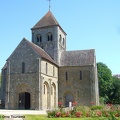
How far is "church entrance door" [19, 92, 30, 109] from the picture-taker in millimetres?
35938

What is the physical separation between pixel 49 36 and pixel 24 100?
45.9 ft

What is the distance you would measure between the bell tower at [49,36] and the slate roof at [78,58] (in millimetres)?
1208

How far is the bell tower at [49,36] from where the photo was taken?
43.5 metres

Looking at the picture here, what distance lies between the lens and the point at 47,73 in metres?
37.1

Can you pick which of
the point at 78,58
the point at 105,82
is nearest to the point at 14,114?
the point at 78,58

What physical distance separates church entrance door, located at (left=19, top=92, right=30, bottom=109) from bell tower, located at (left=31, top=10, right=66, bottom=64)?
9.61 meters

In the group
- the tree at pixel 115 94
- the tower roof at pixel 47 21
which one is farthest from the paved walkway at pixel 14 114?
the tree at pixel 115 94

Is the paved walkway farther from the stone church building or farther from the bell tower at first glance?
the bell tower

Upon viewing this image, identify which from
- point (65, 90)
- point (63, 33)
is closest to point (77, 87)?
point (65, 90)

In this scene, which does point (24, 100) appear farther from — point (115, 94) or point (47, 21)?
point (115, 94)

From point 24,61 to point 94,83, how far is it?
12664 mm

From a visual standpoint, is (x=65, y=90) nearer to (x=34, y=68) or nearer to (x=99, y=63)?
(x=34, y=68)

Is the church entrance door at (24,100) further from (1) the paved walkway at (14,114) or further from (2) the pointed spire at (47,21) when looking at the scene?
(2) the pointed spire at (47,21)

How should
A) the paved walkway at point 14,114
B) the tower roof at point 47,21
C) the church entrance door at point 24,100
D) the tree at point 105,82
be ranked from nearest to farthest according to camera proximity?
the paved walkway at point 14,114 < the church entrance door at point 24,100 < the tower roof at point 47,21 < the tree at point 105,82
